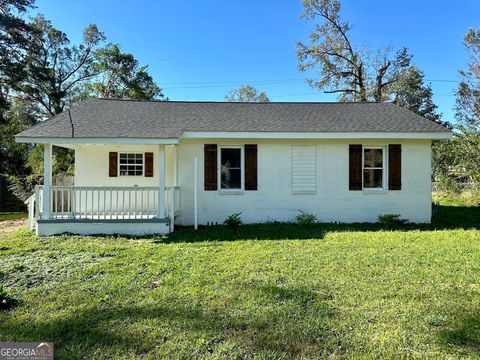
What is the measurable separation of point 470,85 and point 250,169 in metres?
18.3

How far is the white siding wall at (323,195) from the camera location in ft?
33.2

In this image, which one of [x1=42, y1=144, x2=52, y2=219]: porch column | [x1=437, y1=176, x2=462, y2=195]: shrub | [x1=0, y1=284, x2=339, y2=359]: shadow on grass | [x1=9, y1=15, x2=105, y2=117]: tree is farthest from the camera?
[x1=9, y1=15, x2=105, y2=117]: tree

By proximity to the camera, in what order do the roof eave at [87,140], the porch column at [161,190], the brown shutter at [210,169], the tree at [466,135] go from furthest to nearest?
1. the tree at [466,135]
2. the brown shutter at [210,169]
3. the porch column at [161,190]
4. the roof eave at [87,140]

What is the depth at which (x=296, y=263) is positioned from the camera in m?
5.57

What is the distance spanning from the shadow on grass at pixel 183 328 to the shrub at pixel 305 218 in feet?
18.6

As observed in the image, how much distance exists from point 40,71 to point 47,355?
28.3 meters

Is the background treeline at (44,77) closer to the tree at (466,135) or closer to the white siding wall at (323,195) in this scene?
the white siding wall at (323,195)

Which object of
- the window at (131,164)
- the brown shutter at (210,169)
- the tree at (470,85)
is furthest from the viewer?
the tree at (470,85)

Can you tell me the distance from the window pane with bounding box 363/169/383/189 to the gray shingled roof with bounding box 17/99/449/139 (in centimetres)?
140

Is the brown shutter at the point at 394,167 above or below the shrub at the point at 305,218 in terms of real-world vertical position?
above

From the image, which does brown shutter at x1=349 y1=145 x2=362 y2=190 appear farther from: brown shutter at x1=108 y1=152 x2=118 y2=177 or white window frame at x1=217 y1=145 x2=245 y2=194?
brown shutter at x1=108 y1=152 x2=118 y2=177

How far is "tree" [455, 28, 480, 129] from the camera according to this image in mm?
19422

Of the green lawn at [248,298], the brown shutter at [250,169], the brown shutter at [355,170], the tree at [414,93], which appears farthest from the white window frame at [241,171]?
the tree at [414,93]

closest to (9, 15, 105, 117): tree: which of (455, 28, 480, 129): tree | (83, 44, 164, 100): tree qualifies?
(83, 44, 164, 100): tree
